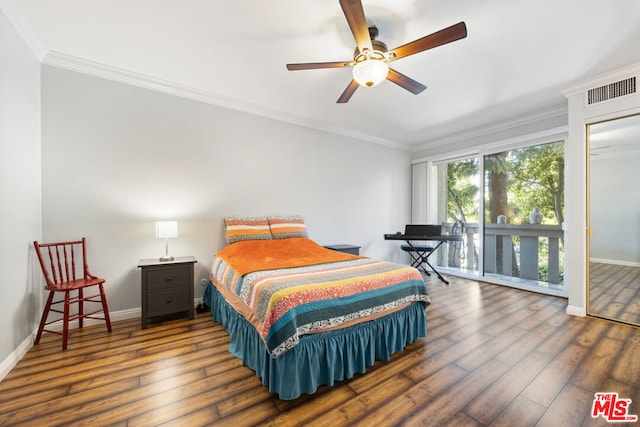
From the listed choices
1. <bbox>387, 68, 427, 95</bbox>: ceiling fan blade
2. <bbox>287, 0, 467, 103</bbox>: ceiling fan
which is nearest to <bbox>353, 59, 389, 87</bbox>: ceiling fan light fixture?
<bbox>287, 0, 467, 103</bbox>: ceiling fan

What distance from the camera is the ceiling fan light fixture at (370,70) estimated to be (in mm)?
1983

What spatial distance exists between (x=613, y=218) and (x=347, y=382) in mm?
3504

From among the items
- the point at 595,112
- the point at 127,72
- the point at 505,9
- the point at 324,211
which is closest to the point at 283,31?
the point at 505,9

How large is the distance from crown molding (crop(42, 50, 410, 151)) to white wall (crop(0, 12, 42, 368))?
0.22 metres

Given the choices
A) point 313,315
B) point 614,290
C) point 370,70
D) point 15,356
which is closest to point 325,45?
point 370,70

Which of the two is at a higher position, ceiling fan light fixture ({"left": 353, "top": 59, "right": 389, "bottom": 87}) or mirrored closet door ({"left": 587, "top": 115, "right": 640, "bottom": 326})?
ceiling fan light fixture ({"left": 353, "top": 59, "right": 389, "bottom": 87})

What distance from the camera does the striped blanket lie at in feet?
5.17

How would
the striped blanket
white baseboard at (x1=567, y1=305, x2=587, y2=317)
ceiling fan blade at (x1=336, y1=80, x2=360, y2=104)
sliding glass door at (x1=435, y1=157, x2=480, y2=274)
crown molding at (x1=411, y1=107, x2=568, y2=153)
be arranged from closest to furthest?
the striped blanket → ceiling fan blade at (x1=336, y1=80, x2=360, y2=104) → white baseboard at (x1=567, y1=305, x2=587, y2=317) → crown molding at (x1=411, y1=107, x2=568, y2=153) → sliding glass door at (x1=435, y1=157, x2=480, y2=274)

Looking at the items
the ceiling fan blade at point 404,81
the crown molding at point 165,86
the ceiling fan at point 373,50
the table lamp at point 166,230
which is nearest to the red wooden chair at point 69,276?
the table lamp at point 166,230

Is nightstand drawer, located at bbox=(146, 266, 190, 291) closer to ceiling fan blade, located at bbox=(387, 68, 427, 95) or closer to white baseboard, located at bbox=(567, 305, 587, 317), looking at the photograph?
ceiling fan blade, located at bbox=(387, 68, 427, 95)

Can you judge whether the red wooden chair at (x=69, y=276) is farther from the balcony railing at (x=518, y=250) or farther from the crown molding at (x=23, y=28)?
the balcony railing at (x=518, y=250)

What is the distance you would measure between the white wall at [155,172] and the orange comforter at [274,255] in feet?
1.93

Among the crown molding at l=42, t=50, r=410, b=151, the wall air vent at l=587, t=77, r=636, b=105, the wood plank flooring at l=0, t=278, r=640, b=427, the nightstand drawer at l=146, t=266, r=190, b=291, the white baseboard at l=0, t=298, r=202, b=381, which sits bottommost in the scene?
the wood plank flooring at l=0, t=278, r=640, b=427

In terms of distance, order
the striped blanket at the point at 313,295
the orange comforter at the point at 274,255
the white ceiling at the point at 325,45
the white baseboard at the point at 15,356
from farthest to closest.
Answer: the orange comforter at the point at 274,255, the white ceiling at the point at 325,45, the white baseboard at the point at 15,356, the striped blanket at the point at 313,295
